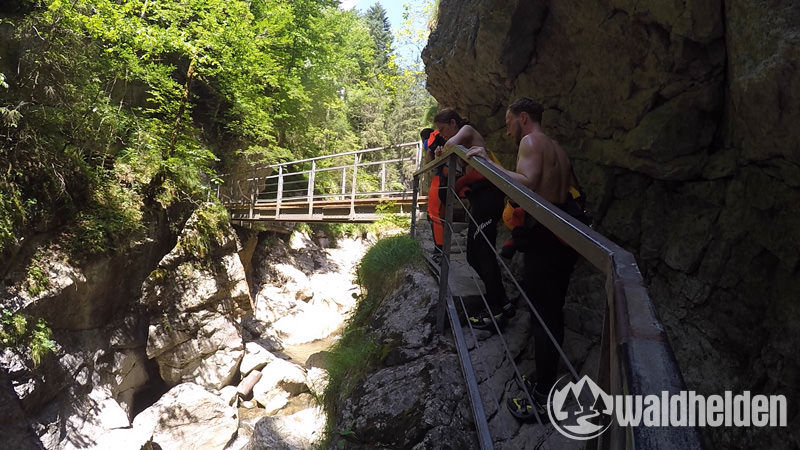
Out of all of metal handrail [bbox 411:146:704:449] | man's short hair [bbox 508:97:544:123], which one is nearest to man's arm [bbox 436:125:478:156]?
man's short hair [bbox 508:97:544:123]

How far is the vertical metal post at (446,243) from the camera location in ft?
9.14

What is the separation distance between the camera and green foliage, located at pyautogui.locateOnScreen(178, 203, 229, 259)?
987cm

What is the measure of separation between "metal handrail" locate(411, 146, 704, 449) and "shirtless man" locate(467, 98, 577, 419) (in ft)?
3.83

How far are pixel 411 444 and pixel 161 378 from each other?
9.80 m

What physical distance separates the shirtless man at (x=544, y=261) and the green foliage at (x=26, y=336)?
6.90 meters

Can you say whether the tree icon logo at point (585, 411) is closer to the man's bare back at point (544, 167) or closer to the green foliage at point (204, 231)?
the man's bare back at point (544, 167)

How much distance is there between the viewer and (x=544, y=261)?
2.24 metres

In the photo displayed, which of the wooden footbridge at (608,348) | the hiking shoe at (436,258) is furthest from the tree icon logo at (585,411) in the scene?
the hiking shoe at (436,258)

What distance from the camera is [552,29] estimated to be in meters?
4.09

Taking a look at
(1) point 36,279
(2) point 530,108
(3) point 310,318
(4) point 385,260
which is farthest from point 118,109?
(3) point 310,318

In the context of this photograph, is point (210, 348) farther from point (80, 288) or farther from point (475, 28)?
point (475, 28)

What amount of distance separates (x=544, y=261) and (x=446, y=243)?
30.2 inches

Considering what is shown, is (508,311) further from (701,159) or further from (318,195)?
(318,195)

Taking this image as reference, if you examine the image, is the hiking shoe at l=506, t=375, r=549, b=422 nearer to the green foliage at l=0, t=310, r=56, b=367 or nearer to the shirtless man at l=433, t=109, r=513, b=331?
the shirtless man at l=433, t=109, r=513, b=331
